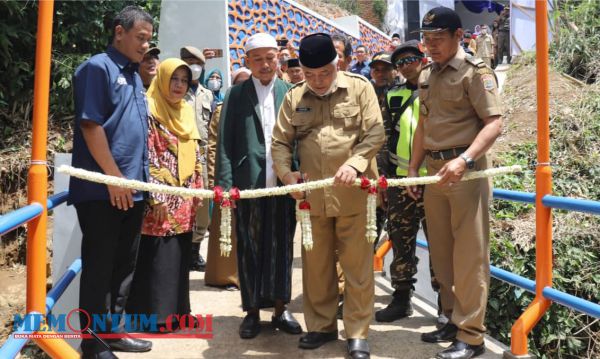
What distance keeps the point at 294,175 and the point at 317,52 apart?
72 centimetres

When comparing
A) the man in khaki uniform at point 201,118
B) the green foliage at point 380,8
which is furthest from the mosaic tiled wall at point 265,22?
the green foliage at point 380,8

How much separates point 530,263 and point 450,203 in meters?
2.59

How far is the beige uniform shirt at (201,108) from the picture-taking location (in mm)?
5102

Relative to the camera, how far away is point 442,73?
10.4 feet

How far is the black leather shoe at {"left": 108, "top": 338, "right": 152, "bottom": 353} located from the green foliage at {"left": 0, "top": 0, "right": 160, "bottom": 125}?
5565 millimetres

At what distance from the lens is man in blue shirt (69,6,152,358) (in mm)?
2941

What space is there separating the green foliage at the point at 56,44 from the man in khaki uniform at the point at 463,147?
250 inches

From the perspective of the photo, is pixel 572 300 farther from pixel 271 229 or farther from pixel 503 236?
pixel 503 236

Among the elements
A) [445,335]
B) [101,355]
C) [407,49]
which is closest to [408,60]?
[407,49]

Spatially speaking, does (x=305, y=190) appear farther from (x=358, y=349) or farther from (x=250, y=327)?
(x=250, y=327)

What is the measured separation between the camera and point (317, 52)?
3.08 meters

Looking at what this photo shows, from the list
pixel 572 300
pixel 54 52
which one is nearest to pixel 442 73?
pixel 572 300

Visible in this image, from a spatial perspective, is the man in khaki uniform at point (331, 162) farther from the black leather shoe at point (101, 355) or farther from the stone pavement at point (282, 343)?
the black leather shoe at point (101, 355)

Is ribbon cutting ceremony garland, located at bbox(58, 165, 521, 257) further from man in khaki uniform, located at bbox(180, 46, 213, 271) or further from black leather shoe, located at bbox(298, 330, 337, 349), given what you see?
man in khaki uniform, located at bbox(180, 46, 213, 271)
